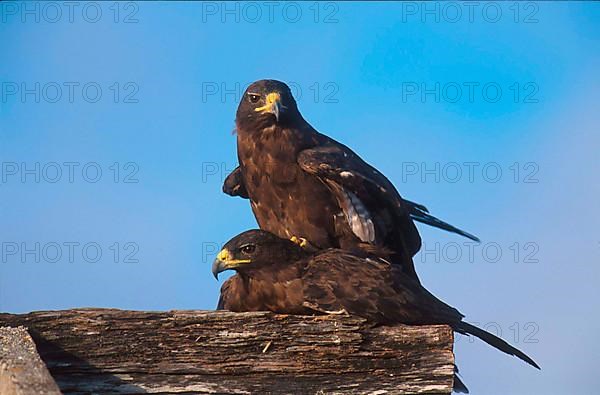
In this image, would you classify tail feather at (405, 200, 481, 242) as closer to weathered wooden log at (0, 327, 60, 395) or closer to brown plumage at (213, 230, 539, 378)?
brown plumage at (213, 230, 539, 378)

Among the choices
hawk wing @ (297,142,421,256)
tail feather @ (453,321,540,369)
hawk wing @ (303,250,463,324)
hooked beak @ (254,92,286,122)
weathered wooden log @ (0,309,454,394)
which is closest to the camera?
weathered wooden log @ (0,309,454,394)

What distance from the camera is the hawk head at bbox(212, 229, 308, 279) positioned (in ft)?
19.9

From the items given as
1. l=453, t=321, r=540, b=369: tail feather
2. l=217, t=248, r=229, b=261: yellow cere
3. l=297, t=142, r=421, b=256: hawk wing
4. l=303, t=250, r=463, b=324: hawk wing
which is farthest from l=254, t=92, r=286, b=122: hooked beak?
l=453, t=321, r=540, b=369: tail feather

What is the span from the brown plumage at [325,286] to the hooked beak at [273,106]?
1403 mm

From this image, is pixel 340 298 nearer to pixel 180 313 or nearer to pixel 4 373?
pixel 180 313

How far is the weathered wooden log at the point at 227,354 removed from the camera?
4.83m

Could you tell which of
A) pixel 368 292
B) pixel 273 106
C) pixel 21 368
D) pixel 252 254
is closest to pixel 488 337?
pixel 368 292

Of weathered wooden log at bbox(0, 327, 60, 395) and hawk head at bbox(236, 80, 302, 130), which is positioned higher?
hawk head at bbox(236, 80, 302, 130)

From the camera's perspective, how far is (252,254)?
611cm

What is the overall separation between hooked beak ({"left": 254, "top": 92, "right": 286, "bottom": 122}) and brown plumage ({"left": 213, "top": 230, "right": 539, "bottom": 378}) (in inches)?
55.2

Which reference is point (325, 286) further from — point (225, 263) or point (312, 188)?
point (312, 188)

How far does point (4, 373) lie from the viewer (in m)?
3.86

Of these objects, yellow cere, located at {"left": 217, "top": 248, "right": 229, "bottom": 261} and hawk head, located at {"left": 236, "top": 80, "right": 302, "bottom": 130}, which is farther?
hawk head, located at {"left": 236, "top": 80, "right": 302, "bottom": 130}

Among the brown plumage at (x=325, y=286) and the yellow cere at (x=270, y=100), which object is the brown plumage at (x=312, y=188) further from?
the brown plumage at (x=325, y=286)
